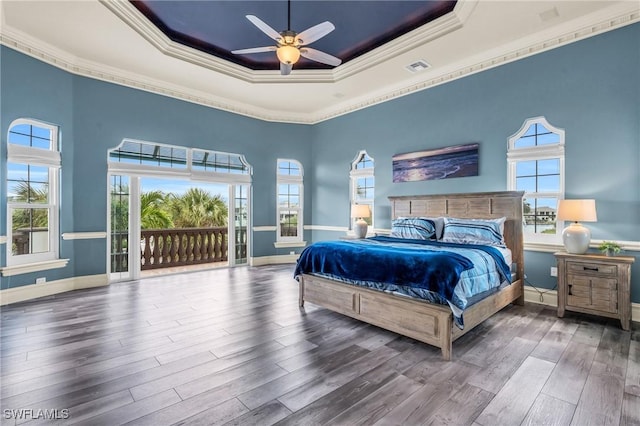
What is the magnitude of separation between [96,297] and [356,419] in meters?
4.16

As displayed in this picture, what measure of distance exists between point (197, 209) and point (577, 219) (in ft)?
28.6

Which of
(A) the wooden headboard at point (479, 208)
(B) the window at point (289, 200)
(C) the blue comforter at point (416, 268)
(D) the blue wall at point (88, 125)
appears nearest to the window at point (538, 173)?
(A) the wooden headboard at point (479, 208)

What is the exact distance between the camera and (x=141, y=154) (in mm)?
5445

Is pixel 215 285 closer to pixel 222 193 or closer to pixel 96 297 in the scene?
pixel 96 297

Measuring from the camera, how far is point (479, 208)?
173 inches

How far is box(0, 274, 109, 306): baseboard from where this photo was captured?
3986 millimetres

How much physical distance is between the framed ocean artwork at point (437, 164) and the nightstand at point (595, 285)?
68.2 inches

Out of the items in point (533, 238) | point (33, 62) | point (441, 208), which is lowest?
point (533, 238)

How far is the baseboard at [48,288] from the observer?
3.99 m

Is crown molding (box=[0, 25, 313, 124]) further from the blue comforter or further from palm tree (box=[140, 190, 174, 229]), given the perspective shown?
the blue comforter

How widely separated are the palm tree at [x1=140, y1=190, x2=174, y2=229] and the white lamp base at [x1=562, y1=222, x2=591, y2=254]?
831 cm

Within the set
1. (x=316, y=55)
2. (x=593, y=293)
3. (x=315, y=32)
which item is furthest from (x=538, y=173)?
(x=315, y=32)

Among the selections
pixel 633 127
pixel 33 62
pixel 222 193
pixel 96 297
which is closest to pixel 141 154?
pixel 33 62

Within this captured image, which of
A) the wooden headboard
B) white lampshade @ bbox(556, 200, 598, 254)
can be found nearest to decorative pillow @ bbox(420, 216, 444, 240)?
the wooden headboard
